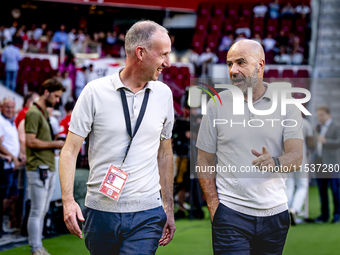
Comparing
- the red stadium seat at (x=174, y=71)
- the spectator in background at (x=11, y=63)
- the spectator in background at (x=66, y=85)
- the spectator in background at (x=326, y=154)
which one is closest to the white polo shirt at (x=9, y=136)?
the spectator in background at (x=326, y=154)

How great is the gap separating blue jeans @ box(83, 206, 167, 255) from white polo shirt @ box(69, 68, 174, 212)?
0.04m

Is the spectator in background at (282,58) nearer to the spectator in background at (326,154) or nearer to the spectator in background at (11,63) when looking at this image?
the spectator in background at (326,154)

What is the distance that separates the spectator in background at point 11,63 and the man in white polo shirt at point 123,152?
9930 millimetres

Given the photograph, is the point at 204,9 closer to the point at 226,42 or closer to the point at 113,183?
the point at 226,42

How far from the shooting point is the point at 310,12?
1578 centimetres

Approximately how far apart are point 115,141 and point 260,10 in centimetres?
1564

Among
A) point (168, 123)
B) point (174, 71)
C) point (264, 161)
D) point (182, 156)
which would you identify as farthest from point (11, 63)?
point (264, 161)

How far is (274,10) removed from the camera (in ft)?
53.5

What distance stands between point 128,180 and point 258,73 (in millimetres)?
849

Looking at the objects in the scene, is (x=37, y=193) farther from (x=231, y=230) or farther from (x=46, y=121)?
(x=231, y=230)

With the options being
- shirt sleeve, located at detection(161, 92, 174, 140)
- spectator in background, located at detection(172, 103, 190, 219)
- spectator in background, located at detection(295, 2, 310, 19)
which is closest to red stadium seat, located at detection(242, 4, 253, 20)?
spectator in background, located at detection(295, 2, 310, 19)

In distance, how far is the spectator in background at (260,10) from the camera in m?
16.4

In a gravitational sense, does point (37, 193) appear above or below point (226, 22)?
below

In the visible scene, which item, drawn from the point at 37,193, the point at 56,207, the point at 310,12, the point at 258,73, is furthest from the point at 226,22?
the point at 258,73
